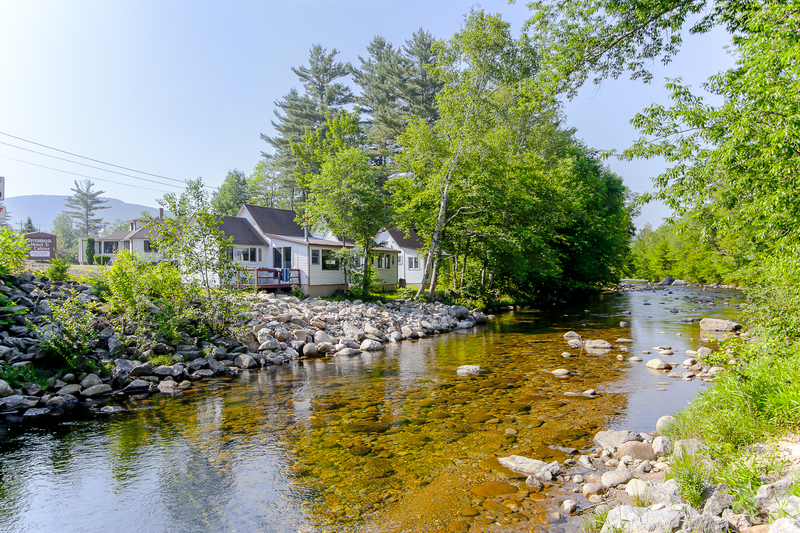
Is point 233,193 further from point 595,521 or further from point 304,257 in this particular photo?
point 595,521

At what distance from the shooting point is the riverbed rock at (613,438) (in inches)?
269

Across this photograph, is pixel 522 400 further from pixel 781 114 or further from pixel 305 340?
pixel 305 340

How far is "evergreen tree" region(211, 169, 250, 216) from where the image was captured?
184 feet

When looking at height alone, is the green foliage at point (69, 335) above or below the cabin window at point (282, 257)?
→ below

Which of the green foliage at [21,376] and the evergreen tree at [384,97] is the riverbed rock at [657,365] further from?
the evergreen tree at [384,97]

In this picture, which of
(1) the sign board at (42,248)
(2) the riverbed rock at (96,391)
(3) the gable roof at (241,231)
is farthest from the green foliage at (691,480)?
(3) the gable roof at (241,231)

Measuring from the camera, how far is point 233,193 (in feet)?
192

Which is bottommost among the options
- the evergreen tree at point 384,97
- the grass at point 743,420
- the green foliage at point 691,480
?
the green foliage at point 691,480

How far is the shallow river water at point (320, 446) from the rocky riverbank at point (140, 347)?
1.06 metres

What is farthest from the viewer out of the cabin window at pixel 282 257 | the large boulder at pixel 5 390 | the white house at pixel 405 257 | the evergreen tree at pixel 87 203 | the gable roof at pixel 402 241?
the evergreen tree at pixel 87 203

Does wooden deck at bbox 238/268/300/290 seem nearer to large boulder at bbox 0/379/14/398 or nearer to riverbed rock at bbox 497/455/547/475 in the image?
large boulder at bbox 0/379/14/398

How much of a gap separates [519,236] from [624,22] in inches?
708

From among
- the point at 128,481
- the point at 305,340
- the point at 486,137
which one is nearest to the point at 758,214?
the point at 128,481

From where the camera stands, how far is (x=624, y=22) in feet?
34.1
